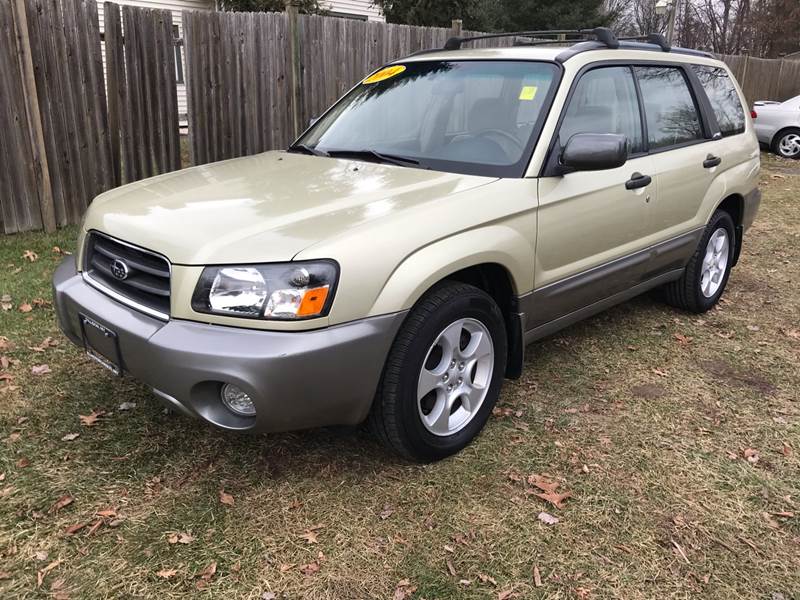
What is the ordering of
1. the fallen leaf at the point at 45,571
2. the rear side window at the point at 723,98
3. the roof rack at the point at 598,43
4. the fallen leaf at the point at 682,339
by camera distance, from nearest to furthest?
the fallen leaf at the point at 45,571
the roof rack at the point at 598,43
the fallen leaf at the point at 682,339
the rear side window at the point at 723,98

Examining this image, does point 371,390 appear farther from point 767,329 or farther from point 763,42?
point 763,42

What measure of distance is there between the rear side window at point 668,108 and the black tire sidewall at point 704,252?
2.15ft

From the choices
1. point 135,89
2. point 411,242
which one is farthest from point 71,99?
point 411,242

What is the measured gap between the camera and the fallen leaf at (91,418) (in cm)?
336

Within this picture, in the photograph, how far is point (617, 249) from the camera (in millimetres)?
3902

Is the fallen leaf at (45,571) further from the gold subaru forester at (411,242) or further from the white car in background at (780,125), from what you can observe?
the white car in background at (780,125)

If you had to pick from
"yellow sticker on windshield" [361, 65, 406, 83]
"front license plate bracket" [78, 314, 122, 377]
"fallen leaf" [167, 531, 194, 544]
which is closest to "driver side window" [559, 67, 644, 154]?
"yellow sticker on windshield" [361, 65, 406, 83]

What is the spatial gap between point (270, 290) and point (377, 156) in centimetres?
140

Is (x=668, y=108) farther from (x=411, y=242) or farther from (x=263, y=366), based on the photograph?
(x=263, y=366)

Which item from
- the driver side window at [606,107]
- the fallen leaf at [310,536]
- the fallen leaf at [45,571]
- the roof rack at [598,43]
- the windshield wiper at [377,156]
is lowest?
the fallen leaf at [310,536]

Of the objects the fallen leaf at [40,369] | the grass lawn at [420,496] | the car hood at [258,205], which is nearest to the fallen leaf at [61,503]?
the grass lawn at [420,496]

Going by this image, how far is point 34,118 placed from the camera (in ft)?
Answer: 19.2

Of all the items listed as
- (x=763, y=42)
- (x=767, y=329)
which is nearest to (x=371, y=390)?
(x=767, y=329)

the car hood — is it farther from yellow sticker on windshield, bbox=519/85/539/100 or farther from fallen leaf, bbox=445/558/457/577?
fallen leaf, bbox=445/558/457/577
